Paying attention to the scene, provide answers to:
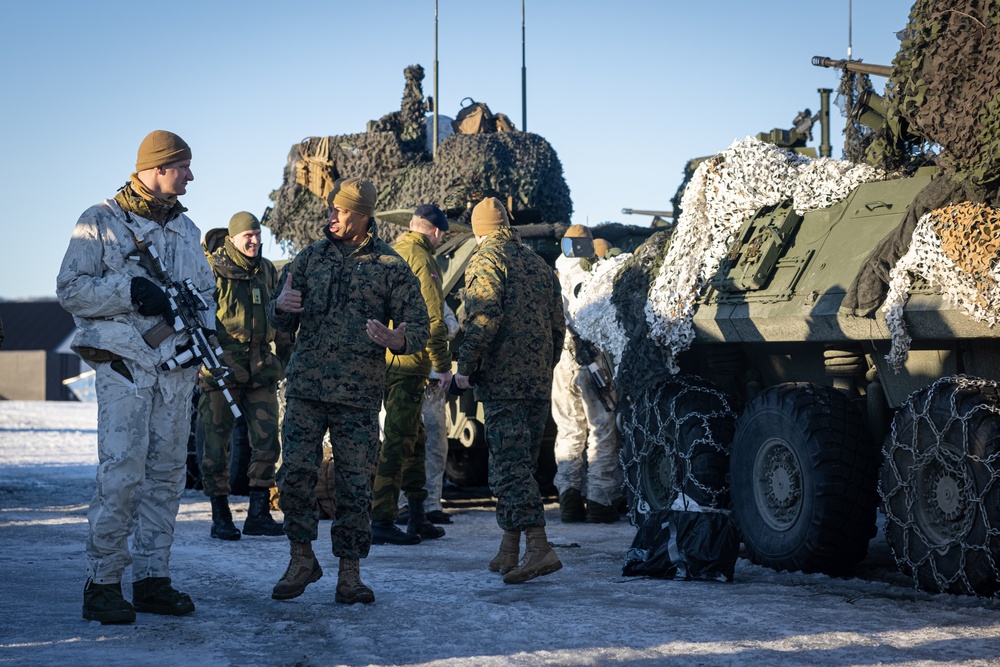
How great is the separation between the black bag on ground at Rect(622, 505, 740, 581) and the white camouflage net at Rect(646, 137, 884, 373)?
1.69 metres

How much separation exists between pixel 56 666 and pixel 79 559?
2943 millimetres

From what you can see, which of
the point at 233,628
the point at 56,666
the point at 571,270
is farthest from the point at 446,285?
the point at 56,666

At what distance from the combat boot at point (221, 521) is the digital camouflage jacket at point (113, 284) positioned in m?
2.96

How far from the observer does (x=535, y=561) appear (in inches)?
262

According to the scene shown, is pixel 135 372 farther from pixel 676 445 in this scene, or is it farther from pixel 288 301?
pixel 676 445

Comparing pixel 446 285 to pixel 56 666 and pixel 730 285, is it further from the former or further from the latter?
pixel 56 666

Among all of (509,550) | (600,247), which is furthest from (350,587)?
(600,247)

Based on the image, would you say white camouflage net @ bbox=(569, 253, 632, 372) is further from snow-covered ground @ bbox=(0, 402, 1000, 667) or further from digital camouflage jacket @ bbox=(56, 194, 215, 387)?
digital camouflage jacket @ bbox=(56, 194, 215, 387)

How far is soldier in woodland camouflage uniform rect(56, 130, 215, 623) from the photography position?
5.50 m

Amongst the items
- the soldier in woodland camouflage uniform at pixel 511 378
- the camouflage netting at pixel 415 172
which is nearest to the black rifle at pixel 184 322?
the soldier in woodland camouflage uniform at pixel 511 378

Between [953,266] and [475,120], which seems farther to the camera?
[475,120]

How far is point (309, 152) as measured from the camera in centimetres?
1433

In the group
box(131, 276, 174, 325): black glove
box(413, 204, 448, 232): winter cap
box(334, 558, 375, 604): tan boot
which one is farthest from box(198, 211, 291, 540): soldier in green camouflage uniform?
box(131, 276, 174, 325): black glove

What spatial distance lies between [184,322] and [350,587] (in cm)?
136
